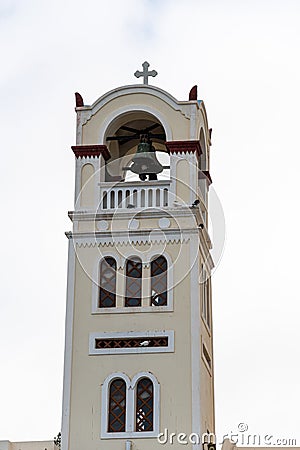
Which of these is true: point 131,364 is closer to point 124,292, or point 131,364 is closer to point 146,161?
point 124,292

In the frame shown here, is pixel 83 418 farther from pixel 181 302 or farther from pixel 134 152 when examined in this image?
pixel 134 152

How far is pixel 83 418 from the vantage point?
A: 950 inches

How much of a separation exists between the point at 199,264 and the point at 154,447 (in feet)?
13.4

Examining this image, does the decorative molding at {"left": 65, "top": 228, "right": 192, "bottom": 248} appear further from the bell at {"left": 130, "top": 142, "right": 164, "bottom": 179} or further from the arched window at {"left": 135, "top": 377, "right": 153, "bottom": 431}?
the arched window at {"left": 135, "top": 377, "right": 153, "bottom": 431}

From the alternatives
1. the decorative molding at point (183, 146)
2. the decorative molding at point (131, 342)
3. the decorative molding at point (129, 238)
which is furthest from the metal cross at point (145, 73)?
the decorative molding at point (131, 342)

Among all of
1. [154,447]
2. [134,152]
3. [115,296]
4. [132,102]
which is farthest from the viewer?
[134,152]

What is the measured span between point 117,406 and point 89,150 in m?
5.78

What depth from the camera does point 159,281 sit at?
2541 cm

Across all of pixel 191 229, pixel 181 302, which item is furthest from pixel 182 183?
pixel 181 302

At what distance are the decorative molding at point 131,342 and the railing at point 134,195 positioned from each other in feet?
9.48

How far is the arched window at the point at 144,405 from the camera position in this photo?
78.8 ft

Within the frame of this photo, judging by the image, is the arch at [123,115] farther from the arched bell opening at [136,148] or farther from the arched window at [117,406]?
the arched window at [117,406]

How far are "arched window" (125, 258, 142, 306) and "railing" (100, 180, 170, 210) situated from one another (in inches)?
49.5

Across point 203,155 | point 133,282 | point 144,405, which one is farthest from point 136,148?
point 144,405
